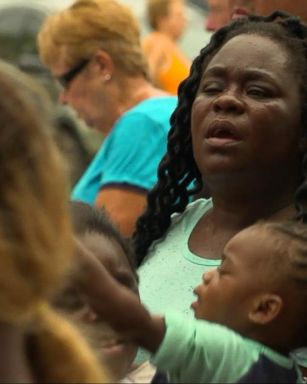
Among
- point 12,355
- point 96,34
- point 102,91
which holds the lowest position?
point 102,91

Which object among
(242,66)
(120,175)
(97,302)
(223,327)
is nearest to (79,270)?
(97,302)

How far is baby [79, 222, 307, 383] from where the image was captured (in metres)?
2.62

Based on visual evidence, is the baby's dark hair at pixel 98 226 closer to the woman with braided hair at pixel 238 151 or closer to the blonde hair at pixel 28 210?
the woman with braided hair at pixel 238 151

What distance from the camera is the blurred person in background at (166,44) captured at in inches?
286

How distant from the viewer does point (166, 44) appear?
7773 mm

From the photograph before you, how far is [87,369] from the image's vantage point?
218 cm

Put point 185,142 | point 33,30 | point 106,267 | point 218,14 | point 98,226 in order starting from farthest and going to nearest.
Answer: point 33,30, point 218,14, point 185,142, point 98,226, point 106,267

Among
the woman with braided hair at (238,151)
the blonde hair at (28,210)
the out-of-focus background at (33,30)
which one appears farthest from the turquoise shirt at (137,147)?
the out-of-focus background at (33,30)

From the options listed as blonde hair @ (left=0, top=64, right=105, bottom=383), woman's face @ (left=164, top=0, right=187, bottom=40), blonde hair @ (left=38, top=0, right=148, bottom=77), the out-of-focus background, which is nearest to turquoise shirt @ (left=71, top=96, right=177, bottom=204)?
blonde hair @ (left=38, top=0, right=148, bottom=77)

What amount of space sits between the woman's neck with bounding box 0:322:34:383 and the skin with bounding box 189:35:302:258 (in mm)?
1245

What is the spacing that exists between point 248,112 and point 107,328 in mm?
696

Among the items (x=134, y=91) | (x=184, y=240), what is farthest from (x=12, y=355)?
(x=134, y=91)

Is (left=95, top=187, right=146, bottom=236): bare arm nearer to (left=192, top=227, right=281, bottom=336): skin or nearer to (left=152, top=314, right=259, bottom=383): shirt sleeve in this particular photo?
(left=192, top=227, right=281, bottom=336): skin

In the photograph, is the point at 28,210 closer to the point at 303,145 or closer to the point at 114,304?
the point at 114,304
